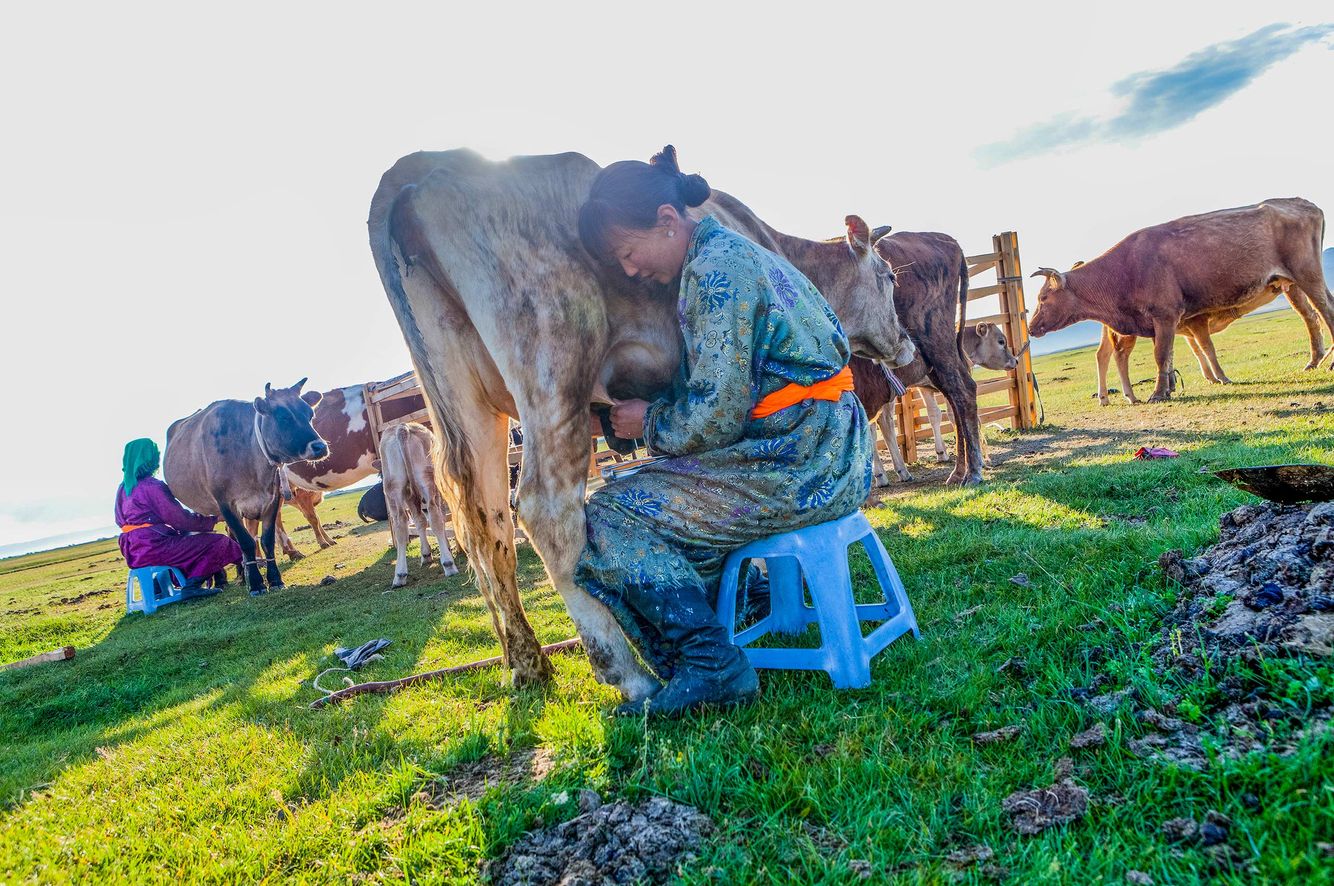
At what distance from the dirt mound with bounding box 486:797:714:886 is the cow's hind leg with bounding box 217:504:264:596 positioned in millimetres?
8978

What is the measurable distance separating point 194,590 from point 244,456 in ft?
6.26

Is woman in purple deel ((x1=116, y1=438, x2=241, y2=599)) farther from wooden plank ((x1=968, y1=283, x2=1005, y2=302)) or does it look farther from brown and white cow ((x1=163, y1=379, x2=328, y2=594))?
wooden plank ((x1=968, y1=283, x2=1005, y2=302))

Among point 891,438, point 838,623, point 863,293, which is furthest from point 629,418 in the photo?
point 891,438

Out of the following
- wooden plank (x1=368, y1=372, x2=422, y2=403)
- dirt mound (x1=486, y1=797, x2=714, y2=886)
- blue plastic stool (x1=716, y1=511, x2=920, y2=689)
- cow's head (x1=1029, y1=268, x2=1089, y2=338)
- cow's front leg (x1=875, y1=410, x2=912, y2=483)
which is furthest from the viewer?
cow's head (x1=1029, y1=268, x2=1089, y2=338)

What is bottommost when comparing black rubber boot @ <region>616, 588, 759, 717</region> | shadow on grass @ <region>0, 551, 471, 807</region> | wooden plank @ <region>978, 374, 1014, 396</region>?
shadow on grass @ <region>0, 551, 471, 807</region>

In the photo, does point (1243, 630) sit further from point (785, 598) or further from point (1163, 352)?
point (1163, 352)

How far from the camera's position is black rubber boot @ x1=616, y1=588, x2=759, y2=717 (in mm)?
2574

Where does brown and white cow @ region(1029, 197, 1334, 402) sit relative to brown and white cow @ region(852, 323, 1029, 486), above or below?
above

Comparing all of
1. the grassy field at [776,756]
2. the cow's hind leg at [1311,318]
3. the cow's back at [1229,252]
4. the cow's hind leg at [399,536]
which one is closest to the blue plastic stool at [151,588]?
the cow's hind leg at [399,536]

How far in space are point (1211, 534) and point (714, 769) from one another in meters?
2.48

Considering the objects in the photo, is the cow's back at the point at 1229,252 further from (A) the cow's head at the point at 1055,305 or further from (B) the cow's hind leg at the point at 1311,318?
(A) the cow's head at the point at 1055,305

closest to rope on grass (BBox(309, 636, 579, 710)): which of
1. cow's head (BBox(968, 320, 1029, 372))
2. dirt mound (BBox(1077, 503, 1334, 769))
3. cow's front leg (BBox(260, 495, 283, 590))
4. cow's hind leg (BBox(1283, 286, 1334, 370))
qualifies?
dirt mound (BBox(1077, 503, 1334, 769))

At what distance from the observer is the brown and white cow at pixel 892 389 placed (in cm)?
809

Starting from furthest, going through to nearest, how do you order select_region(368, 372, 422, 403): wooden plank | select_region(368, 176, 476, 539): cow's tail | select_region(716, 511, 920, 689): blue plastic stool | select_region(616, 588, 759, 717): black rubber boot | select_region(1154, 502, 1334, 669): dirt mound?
1. select_region(368, 372, 422, 403): wooden plank
2. select_region(368, 176, 476, 539): cow's tail
3. select_region(716, 511, 920, 689): blue plastic stool
4. select_region(616, 588, 759, 717): black rubber boot
5. select_region(1154, 502, 1334, 669): dirt mound
